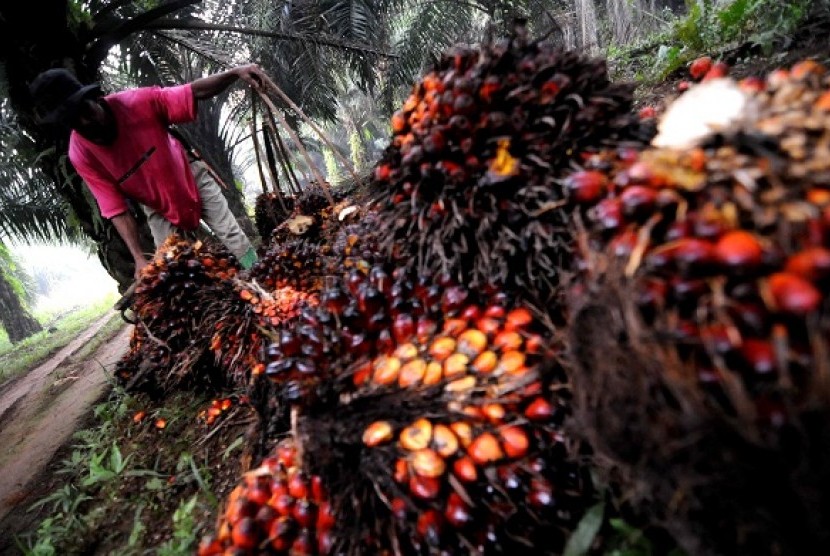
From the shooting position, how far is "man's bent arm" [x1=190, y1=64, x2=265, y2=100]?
2.94 metres

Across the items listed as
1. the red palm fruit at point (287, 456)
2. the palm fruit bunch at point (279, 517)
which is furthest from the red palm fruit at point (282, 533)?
the red palm fruit at point (287, 456)

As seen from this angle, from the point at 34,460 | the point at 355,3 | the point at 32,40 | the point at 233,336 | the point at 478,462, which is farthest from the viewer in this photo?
the point at 355,3

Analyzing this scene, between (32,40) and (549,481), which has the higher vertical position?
(32,40)

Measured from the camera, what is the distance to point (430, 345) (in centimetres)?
120

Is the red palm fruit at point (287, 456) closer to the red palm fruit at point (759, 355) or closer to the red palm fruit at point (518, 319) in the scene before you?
the red palm fruit at point (518, 319)

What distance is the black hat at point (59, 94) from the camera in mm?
2764

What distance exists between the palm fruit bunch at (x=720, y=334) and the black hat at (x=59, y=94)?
3232 mm

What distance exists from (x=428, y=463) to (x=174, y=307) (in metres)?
2.12

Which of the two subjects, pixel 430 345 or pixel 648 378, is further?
pixel 430 345

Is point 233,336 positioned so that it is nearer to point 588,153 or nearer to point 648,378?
point 588,153

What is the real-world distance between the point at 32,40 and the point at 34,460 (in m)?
3.40

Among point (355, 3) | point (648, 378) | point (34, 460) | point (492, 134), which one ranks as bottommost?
point (34, 460)

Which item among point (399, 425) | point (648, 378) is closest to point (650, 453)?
point (648, 378)

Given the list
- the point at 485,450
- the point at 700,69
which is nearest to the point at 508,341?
the point at 485,450
